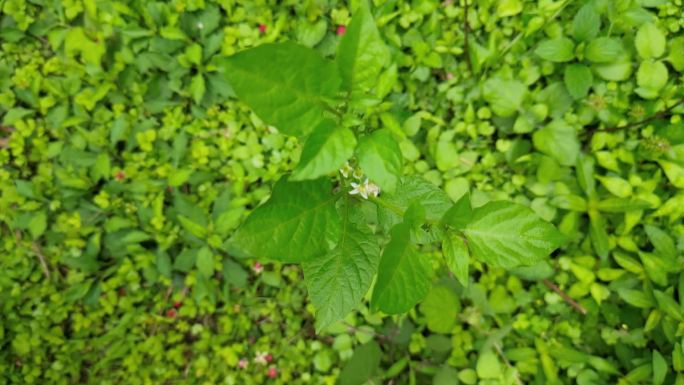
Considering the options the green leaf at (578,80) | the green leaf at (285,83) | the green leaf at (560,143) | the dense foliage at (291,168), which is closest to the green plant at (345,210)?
the green leaf at (285,83)

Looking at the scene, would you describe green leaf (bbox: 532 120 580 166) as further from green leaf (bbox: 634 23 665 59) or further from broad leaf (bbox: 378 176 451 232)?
broad leaf (bbox: 378 176 451 232)

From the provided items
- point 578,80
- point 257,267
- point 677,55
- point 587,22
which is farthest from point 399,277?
point 677,55

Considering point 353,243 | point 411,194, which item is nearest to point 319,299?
point 353,243

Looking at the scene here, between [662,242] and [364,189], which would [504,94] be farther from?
[364,189]

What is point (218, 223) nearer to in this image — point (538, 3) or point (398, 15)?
point (398, 15)

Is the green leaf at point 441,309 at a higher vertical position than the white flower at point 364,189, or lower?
lower

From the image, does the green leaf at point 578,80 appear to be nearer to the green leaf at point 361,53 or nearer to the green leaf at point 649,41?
the green leaf at point 649,41

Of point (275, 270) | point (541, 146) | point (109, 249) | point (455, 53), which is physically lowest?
point (275, 270)
